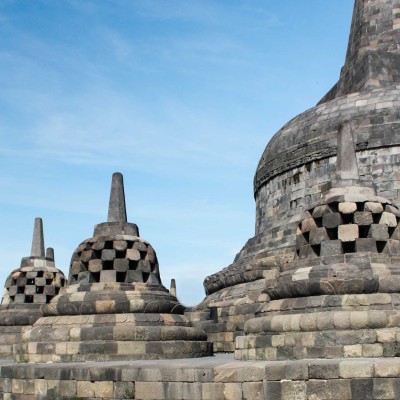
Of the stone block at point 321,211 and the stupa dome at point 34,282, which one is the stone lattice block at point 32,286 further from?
the stone block at point 321,211

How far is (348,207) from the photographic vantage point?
11.8 meters

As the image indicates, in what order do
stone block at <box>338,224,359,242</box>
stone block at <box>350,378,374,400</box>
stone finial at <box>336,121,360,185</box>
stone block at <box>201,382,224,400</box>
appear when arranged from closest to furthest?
stone block at <box>350,378,374,400</box> → stone block at <box>201,382,224,400</box> → stone block at <box>338,224,359,242</box> → stone finial at <box>336,121,360,185</box>

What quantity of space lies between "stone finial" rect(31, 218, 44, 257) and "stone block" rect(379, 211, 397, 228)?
1174 cm

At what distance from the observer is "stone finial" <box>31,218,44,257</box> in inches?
811

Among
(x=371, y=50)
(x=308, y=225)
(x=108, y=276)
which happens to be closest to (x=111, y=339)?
(x=108, y=276)

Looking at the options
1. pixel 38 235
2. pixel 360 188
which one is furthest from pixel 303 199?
pixel 38 235

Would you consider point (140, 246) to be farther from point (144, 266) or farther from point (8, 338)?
point (8, 338)

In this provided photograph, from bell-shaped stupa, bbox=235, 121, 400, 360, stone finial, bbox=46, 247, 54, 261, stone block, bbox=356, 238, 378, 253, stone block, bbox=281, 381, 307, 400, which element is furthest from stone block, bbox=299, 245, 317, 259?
stone finial, bbox=46, 247, 54, 261

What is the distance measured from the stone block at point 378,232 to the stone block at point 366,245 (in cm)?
12

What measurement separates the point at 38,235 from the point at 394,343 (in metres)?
13.3

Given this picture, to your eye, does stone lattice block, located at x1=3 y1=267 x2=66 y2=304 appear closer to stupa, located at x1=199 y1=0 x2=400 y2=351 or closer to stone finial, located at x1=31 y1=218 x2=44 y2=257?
stone finial, located at x1=31 y1=218 x2=44 y2=257

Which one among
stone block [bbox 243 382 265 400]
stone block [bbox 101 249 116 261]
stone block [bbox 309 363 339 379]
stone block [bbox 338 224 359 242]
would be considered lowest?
stone block [bbox 243 382 265 400]

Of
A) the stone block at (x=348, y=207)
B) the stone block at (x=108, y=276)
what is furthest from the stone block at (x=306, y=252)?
the stone block at (x=108, y=276)

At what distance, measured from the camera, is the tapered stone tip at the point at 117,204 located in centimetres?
1496
